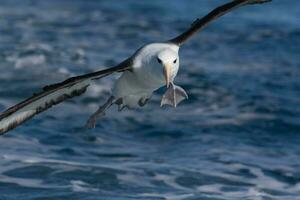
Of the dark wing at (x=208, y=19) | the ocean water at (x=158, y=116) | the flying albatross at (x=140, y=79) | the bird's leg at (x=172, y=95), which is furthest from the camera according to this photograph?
the ocean water at (x=158, y=116)

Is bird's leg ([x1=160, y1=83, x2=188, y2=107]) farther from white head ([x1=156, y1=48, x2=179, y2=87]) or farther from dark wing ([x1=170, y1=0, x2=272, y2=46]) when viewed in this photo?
dark wing ([x1=170, y1=0, x2=272, y2=46])

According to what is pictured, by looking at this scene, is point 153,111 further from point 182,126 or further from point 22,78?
point 22,78

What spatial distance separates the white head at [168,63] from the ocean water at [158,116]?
241cm

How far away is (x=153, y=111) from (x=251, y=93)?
224cm

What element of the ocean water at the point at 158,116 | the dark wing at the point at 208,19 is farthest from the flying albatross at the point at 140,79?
the ocean water at the point at 158,116

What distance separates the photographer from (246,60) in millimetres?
20094

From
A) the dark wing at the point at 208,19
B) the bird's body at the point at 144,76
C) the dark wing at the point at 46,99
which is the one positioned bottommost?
the dark wing at the point at 46,99

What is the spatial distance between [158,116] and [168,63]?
257 inches

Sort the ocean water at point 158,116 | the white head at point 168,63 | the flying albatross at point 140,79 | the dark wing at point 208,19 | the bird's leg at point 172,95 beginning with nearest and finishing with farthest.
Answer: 1. the white head at point 168,63
2. the flying albatross at point 140,79
3. the bird's leg at point 172,95
4. the dark wing at point 208,19
5. the ocean water at point 158,116

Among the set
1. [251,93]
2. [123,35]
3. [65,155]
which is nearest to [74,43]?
[123,35]

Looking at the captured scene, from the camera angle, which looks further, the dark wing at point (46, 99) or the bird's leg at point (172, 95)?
the bird's leg at point (172, 95)

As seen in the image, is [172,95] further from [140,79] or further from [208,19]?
[208,19]

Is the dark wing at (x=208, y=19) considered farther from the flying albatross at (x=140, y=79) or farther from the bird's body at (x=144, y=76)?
the bird's body at (x=144, y=76)

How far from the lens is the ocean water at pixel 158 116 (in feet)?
39.9
